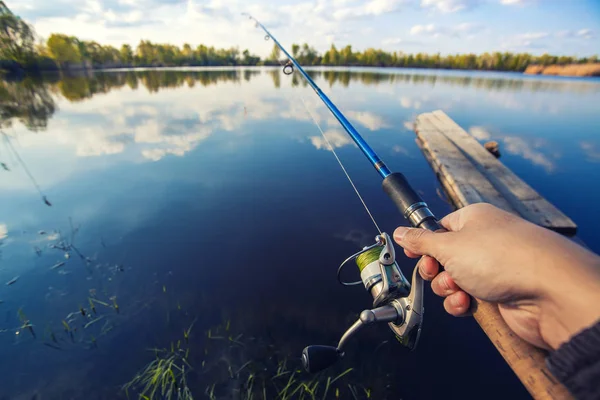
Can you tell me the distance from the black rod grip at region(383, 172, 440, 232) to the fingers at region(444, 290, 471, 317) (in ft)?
1.25

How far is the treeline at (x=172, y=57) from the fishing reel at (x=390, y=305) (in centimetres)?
6217

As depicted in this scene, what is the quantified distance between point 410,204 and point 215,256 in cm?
452

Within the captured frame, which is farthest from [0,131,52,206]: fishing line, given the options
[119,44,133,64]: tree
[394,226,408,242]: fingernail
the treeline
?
[119,44,133,64]: tree

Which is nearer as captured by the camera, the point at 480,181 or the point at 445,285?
the point at 445,285

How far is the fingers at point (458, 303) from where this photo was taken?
55.8 inches

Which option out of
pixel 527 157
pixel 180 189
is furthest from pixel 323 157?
pixel 527 157

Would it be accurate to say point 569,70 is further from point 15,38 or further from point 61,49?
point 61,49

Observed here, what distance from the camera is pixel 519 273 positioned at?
3.42 ft

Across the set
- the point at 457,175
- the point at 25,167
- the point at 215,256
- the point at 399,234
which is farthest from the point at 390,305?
the point at 25,167

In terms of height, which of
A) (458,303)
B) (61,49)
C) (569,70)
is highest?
(61,49)

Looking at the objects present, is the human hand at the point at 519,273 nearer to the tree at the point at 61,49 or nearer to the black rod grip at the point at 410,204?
the black rod grip at the point at 410,204

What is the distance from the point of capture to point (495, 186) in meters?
7.32

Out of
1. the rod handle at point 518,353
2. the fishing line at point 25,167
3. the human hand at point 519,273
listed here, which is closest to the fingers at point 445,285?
the human hand at point 519,273

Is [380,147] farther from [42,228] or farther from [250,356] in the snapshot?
[42,228]
